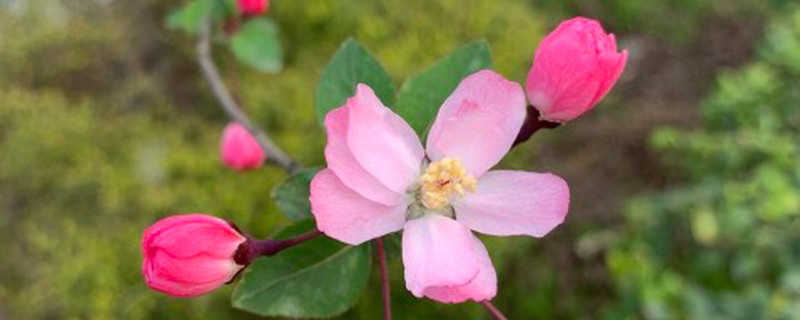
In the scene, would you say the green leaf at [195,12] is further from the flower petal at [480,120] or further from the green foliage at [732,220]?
the green foliage at [732,220]

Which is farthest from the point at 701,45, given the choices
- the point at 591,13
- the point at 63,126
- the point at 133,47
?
the point at 63,126

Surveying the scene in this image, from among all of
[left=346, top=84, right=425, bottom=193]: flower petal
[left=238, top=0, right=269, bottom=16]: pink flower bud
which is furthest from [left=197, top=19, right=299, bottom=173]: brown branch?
[left=346, top=84, right=425, bottom=193]: flower petal

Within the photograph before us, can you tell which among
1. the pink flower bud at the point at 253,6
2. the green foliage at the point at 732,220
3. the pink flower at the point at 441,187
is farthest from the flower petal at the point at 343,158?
the green foliage at the point at 732,220

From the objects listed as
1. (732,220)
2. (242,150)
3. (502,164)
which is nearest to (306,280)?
(242,150)

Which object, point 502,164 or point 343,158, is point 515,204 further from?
point 502,164

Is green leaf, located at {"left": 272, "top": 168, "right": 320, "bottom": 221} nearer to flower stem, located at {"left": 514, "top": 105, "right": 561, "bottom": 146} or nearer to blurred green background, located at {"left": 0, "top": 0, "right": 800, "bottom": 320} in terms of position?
flower stem, located at {"left": 514, "top": 105, "right": 561, "bottom": 146}

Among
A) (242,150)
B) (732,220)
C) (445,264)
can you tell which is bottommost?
(732,220)
